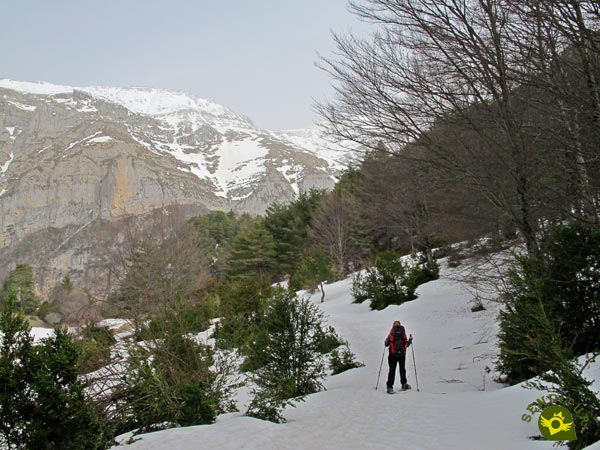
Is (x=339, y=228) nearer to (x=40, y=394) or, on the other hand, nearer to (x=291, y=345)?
(x=291, y=345)

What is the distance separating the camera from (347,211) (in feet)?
111

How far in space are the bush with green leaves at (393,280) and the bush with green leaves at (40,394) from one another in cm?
1662

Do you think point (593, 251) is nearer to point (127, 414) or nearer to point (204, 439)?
point (204, 439)

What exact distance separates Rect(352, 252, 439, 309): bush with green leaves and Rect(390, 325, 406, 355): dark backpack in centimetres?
1072

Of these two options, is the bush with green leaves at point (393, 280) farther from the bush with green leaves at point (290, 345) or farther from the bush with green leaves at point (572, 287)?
the bush with green leaves at point (572, 287)

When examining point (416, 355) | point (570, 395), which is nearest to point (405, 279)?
point (416, 355)

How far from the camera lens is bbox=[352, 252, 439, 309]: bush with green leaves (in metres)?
19.9

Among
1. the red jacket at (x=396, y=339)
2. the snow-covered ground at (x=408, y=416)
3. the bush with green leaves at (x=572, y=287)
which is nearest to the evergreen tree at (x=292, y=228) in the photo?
the snow-covered ground at (x=408, y=416)

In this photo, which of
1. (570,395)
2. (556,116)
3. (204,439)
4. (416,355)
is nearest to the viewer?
(570,395)

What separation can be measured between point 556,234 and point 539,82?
2.67 meters

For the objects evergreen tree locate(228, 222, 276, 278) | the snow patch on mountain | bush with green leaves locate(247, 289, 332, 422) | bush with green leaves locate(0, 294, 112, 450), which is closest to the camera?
bush with green leaves locate(0, 294, 112, 450)

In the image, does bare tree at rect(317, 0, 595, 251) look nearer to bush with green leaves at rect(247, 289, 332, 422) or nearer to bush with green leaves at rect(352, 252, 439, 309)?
bush with green leaves at rect(247, 289, 332, 422)

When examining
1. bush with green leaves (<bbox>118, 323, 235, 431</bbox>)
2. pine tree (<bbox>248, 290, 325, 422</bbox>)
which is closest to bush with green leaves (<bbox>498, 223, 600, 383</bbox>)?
pine tree (<bbox>248, 290, 325, 422</bbox>)

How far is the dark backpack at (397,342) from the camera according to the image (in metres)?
9.09
